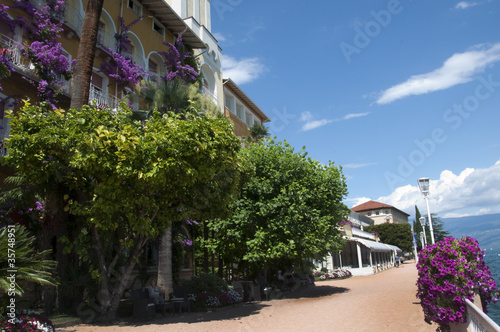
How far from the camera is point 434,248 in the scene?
732cm

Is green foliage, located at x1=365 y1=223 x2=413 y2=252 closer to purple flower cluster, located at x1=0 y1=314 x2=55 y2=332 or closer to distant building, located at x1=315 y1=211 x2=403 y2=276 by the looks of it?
distant building, located at x1=315 y1=211 x2=403 y2=276

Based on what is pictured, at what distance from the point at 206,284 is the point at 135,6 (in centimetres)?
1623

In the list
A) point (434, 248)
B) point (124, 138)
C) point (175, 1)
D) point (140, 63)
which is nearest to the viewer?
point (434, 248)

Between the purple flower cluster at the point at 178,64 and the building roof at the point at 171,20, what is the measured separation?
3.22 feet

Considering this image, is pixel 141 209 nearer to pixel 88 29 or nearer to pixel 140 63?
pixel 88 29

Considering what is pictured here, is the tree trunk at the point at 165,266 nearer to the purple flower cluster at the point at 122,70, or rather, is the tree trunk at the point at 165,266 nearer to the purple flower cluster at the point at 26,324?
the purple flower cluster at the point at 26,324

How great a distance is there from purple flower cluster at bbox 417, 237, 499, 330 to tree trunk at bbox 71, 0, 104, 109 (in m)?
10.1

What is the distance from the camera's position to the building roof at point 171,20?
21984mm

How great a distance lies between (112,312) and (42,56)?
9.92 metres

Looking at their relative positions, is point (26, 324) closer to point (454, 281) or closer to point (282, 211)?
point (454, 281)

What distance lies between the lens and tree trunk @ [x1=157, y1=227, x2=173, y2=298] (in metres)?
13.5

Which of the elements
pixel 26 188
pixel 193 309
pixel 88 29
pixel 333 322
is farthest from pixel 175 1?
pixel 333 322

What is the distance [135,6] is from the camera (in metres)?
21.6

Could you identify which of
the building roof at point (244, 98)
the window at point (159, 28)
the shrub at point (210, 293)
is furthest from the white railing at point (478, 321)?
the building roof at point (244, 98)
